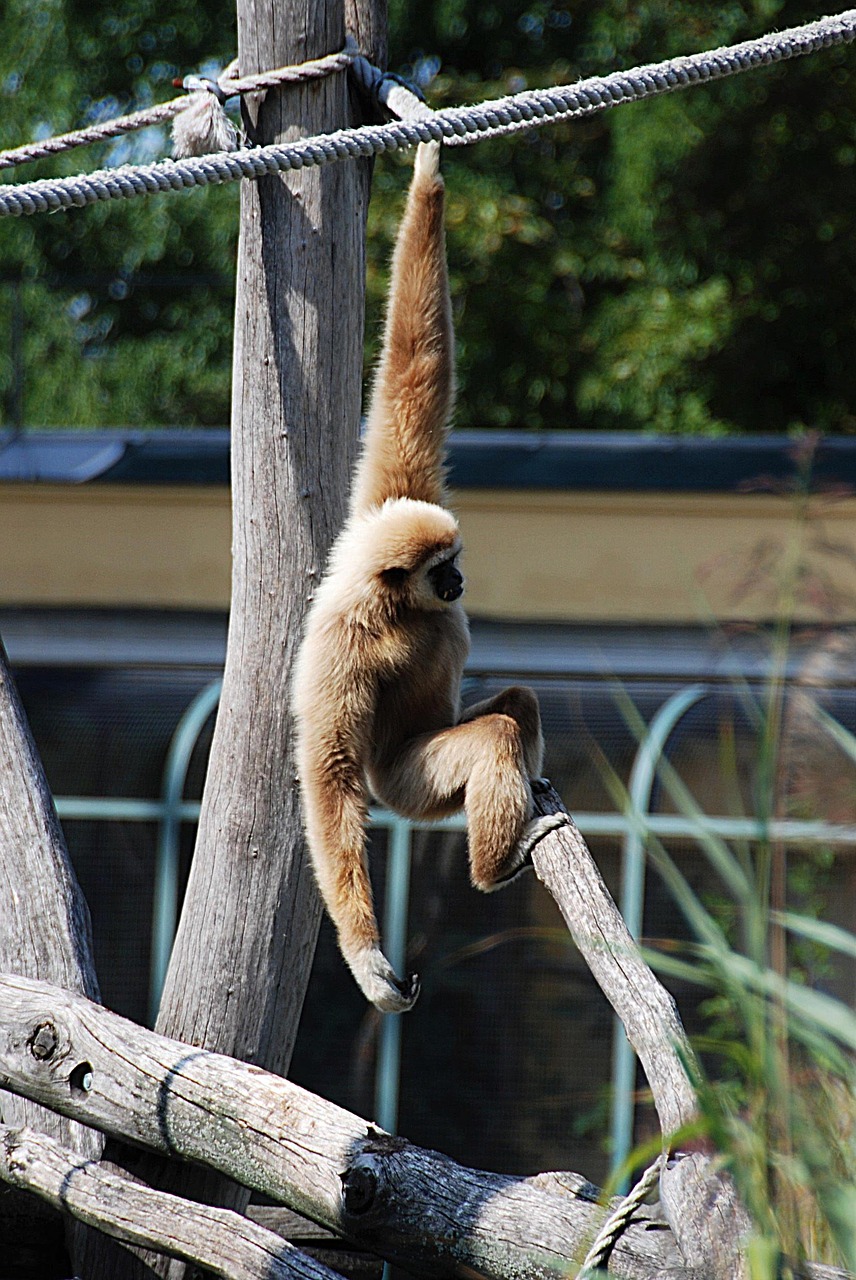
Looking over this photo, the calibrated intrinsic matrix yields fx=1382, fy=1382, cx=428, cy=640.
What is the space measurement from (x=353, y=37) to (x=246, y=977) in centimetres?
208

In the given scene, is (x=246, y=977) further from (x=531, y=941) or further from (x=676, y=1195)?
(x=531, y=941)

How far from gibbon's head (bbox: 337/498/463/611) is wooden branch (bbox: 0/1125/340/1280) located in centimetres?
133

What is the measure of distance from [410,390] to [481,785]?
37.0 inches

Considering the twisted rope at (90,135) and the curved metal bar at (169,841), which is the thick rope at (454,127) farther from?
the curved metal bar at (169,841)

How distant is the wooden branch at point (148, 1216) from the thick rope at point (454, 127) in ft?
6.51

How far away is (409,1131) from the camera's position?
576 centimetres

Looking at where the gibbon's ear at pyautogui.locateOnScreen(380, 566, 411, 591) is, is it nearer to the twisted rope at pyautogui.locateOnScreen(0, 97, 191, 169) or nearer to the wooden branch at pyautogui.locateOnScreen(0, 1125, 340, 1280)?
the twisted rope at pyautogui.locateOnScreen(0, 97, 191, 169)

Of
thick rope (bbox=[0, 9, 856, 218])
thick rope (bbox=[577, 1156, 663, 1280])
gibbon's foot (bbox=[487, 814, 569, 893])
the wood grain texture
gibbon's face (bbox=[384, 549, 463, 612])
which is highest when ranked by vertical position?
thick rope (bbox=[0, 9, 856, 218])

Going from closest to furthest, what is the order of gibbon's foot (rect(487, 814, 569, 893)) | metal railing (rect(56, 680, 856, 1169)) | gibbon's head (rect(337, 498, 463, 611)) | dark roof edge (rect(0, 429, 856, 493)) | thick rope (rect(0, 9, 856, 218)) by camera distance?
thick rope (rect(0, 9, 856, 218)), gibbon's foot (rect(487, 814, 569, 893)), gibbon's head (rect(337, 498, 463, 611)), metal railing (rect(56, 680, 856, 1169)), dark roof edge (rect(0, 429, 856, 493))

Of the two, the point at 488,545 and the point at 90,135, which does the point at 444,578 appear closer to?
the point at 90,135

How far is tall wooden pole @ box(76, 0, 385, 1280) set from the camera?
295cm

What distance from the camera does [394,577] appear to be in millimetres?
3072

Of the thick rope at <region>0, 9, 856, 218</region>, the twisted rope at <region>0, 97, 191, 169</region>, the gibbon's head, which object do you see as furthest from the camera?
the gibbon's head

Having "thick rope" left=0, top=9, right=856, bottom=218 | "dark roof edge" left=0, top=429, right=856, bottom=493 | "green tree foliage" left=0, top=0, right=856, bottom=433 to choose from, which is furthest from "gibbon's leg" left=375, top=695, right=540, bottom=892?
"green tree foliage" left=0, top=0, right=856, bottom=433
